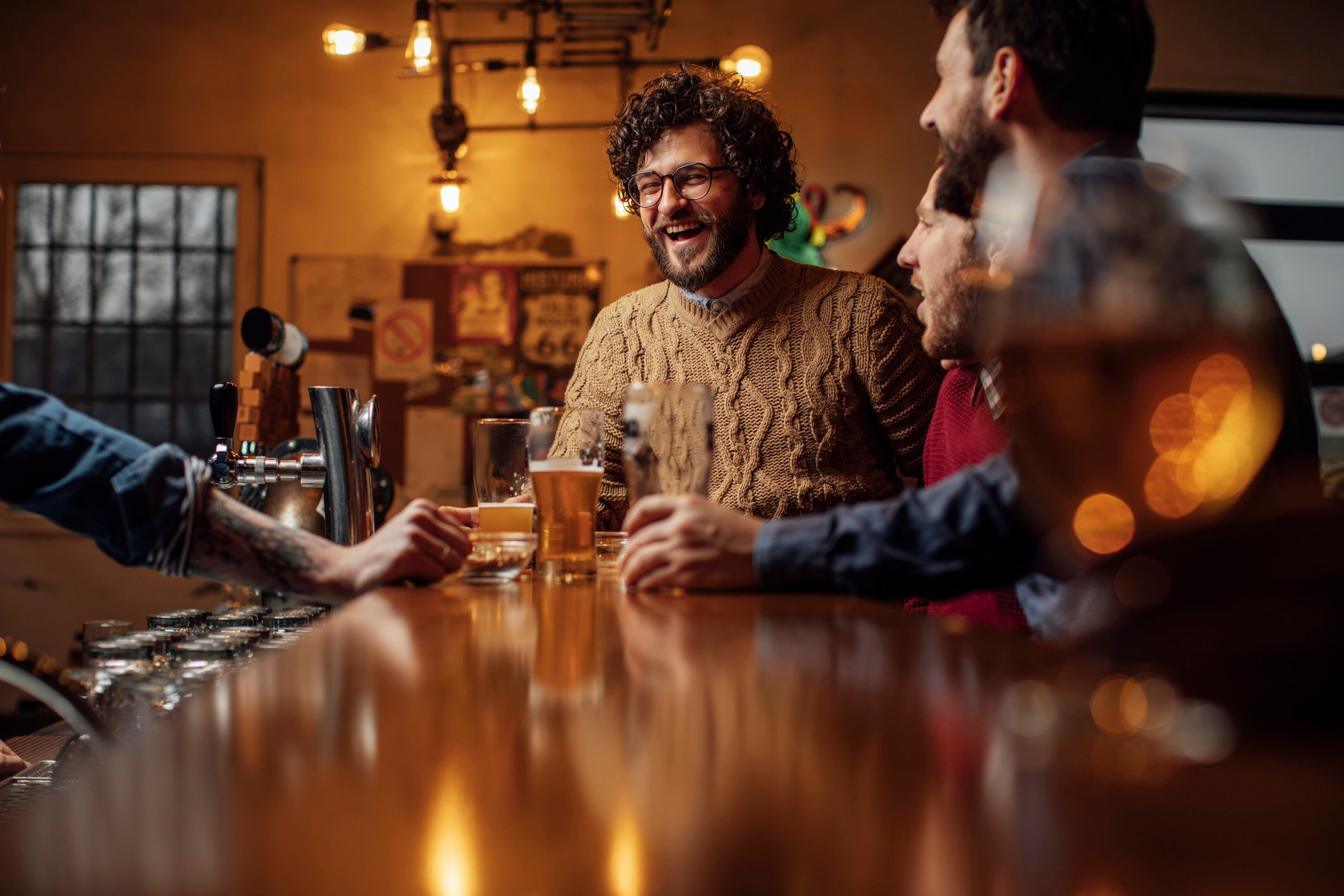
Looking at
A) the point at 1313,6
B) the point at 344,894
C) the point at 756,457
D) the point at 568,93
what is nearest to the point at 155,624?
the point at 756,457

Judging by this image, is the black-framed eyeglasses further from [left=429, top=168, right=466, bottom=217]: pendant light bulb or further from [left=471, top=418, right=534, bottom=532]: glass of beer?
[left=429, top=168, right=466, bottom=217]: pendant light bulb

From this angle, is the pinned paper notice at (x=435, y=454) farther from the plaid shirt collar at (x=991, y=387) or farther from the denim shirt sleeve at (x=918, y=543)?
the denim shirt sleeve at (x=918, y=543)

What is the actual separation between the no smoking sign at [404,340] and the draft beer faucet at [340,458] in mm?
3304

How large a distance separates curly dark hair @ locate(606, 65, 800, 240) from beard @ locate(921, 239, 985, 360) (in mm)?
716

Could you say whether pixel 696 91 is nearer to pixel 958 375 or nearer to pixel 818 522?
pixel 958 375

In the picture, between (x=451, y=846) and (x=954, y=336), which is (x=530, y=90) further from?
(x=451, y=846)

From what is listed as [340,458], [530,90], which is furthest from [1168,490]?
[530,90]

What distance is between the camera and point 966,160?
1.07 meters

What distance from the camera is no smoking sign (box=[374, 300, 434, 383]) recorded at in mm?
4645

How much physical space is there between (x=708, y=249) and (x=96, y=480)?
3.98ft

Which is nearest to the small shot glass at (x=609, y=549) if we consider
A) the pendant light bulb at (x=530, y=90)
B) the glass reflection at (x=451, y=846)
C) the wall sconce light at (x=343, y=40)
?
the glass reflection at (x=451, y=846)

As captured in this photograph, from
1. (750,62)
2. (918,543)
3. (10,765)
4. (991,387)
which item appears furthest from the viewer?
(750,62)

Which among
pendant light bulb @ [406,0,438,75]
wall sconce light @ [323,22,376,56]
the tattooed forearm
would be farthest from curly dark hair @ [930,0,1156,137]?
wall sconce light @ [323,22,376,56]

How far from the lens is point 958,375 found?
4.75 feet
